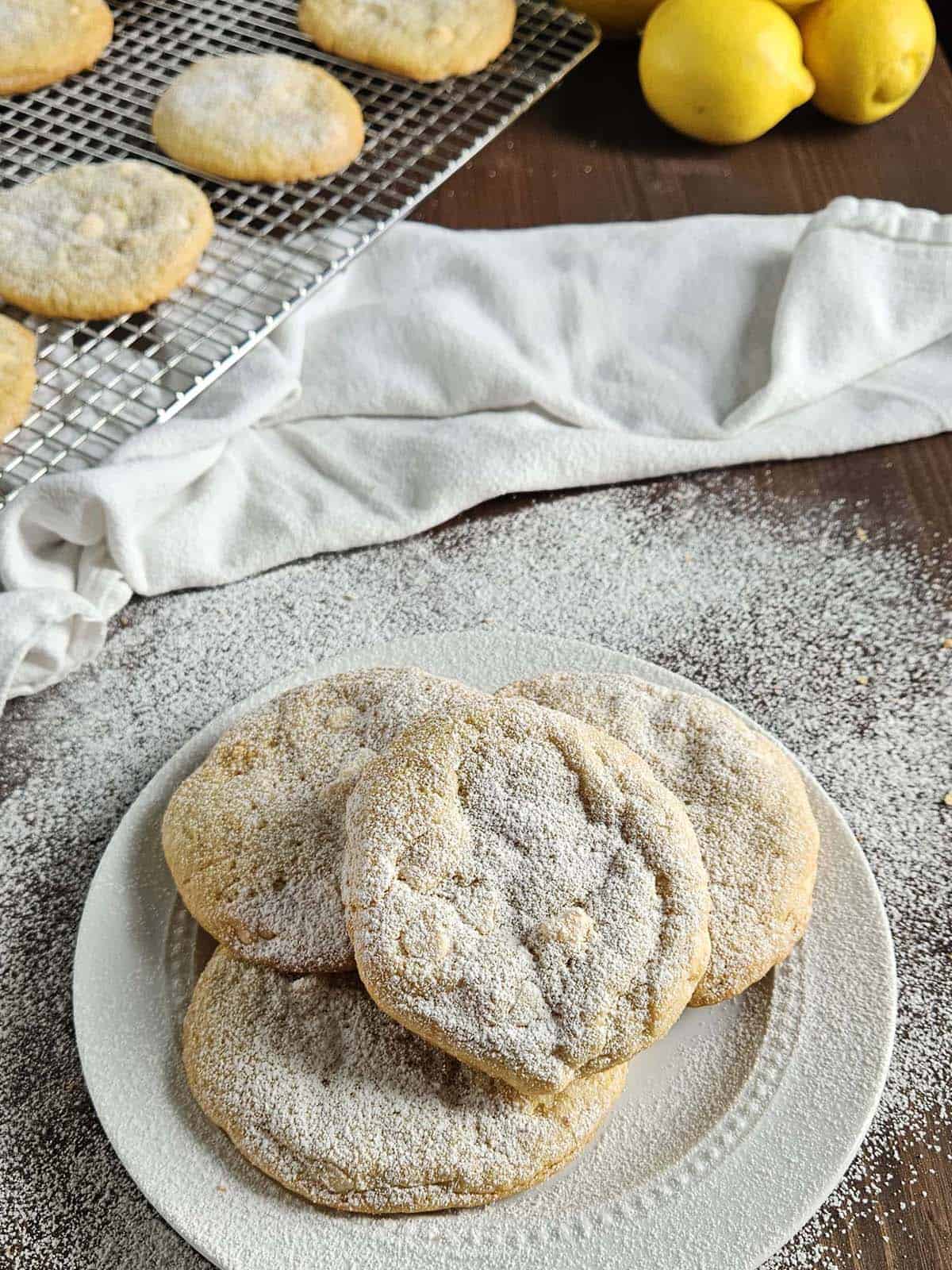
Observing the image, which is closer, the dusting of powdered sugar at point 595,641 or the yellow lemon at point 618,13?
the dusting of powdered sugar at point 595,641

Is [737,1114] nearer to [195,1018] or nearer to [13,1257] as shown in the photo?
[195,1018]

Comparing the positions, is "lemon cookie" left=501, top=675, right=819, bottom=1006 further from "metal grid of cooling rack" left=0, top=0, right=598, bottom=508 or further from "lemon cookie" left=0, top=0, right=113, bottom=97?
"lemon cookie" left=0, top=0, right=113, bottom=97

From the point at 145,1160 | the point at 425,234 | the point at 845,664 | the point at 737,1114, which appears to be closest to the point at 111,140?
the point at 425,234

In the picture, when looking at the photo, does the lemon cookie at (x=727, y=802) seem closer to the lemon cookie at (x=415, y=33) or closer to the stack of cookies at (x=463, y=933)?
the stack of cookies at (x=463, y=933)

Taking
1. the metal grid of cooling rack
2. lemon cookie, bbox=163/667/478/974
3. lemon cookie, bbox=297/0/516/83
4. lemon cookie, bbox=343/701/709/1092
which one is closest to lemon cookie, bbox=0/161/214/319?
the metal grid of cooling rack

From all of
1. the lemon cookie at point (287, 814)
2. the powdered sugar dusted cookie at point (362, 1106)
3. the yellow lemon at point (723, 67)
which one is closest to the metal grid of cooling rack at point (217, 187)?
the yellow lemon at point (723, 67)

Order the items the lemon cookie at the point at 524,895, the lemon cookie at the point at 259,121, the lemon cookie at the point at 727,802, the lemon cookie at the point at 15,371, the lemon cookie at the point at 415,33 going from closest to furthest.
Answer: the lemon cookie at the point at 524,895, the lemon cookie at the point at 727,802, the lemon cookie at the point at 15,371, the lemon cookie at the point at 259,121, the lemon cookie at the point at 415,33
